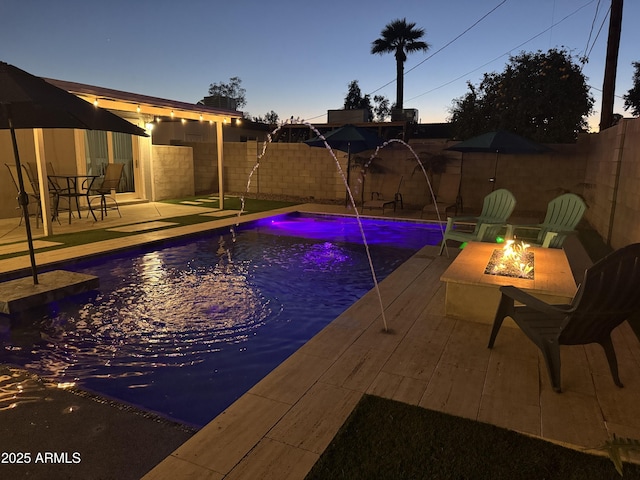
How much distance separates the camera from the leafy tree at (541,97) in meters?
12.8

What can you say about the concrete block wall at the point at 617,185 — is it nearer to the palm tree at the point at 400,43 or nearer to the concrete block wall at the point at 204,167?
the concrete block wall at the point at 204,167

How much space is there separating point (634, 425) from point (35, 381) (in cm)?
375

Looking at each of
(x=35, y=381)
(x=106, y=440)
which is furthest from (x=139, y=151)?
(x=106, y=440)

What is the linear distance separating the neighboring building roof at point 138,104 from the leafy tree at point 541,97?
8.34 m

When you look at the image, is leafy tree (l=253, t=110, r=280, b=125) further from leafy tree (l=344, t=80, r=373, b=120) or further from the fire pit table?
the fire pit table

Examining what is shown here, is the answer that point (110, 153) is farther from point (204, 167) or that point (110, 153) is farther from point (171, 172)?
point (204, 167)

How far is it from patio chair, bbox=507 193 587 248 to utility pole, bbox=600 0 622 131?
634 cm

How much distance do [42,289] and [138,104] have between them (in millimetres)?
5662

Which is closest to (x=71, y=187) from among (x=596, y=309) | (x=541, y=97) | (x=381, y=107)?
(x=596, y=309)

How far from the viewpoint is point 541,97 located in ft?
42.6

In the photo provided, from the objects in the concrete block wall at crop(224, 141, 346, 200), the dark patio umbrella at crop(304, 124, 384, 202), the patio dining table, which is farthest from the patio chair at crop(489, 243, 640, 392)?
the concrete block wall at crop(224, 141, 346, 200)

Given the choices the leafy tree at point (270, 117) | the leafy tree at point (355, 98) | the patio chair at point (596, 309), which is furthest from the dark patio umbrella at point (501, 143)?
the leafy tree at point (270, 117)

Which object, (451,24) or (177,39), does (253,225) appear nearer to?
(451,24)

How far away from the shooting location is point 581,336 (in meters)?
2.66
